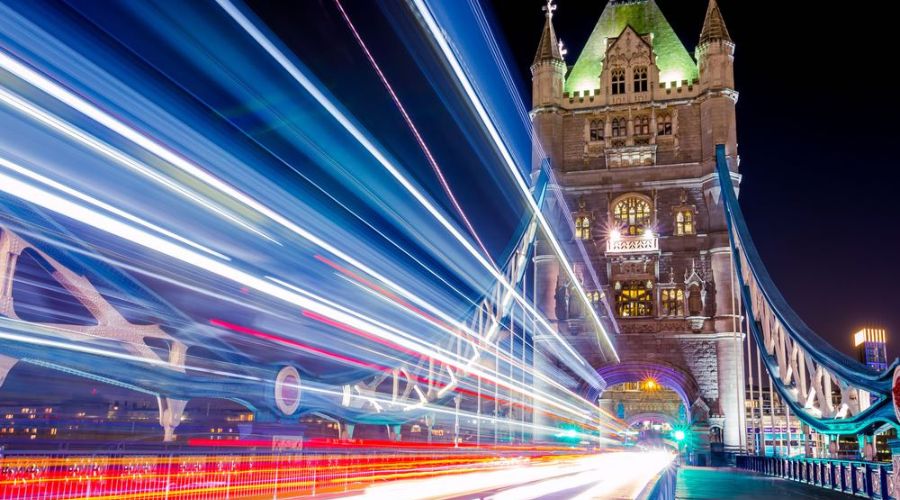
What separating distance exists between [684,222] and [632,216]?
3.19 m

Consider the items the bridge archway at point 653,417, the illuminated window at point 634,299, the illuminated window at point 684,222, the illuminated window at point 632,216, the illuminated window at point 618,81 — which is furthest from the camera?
the bridge archway at point 653,417

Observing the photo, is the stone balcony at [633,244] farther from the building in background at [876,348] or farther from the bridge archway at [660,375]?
the building in background at [876,348]

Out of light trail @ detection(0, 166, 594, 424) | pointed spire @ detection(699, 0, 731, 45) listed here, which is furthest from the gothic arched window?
light trail @ detection(0, 166, 594, 424)

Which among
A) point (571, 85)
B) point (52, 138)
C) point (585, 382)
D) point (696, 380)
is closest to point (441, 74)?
point (571, 85)

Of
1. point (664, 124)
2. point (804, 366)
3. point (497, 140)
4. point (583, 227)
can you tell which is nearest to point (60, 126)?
point (497, 140)

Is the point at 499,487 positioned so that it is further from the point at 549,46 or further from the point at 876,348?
the point at 876,348

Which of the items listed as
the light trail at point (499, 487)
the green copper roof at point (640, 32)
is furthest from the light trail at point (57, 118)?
the green copper roof at point (640, 32)

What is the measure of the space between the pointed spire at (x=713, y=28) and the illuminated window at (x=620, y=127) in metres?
8.61

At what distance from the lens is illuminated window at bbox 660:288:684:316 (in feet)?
150

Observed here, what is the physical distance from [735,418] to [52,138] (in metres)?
38.3

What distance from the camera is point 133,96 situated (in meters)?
15.1

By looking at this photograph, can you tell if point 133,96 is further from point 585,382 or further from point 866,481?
point 585,382

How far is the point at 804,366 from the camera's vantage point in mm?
27984

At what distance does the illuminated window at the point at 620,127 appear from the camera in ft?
164
